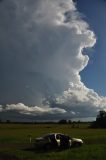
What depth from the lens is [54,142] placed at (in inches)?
1400

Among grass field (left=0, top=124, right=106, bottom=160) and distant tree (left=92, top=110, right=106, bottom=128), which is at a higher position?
distant tree (left=92, top=110, right=106, bottom=128)

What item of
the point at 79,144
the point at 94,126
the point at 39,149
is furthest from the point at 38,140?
the point at 94,126

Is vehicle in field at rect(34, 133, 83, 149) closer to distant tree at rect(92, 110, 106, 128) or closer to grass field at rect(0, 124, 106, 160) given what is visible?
grass field at rect(0, 124, 106, 160)

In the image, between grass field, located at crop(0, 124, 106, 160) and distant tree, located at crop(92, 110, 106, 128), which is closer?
grass field, located at crop(0, 124, 106, 160)

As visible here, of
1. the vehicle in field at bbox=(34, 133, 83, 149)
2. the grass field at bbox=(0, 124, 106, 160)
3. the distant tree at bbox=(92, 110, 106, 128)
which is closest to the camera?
the grass field at bbox=(0, 124, 106, 160)

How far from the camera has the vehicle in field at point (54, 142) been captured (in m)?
→ 35.2

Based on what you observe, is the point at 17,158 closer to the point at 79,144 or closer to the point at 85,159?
the point at 85,159

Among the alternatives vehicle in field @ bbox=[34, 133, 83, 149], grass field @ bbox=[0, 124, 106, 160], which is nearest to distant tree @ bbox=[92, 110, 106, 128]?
grass field @ bbox=[0, 124, 106, 160]

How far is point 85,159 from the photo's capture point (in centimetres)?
2598

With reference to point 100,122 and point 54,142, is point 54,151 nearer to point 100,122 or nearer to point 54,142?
point 54,142

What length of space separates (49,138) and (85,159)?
1003 centimetres

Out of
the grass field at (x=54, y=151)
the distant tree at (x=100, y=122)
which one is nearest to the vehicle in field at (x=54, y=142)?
the grass field at (x=54, y=151)

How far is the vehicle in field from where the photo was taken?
35.2 metres

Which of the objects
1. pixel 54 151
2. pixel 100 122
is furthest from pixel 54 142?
pixel 100 122
